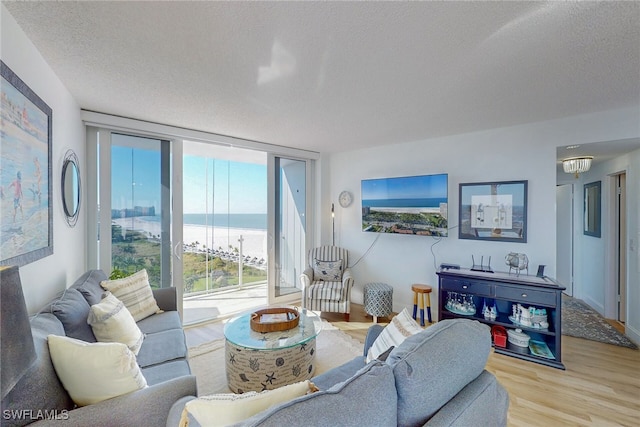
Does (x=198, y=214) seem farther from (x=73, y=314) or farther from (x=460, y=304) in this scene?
(x=460, y=304)

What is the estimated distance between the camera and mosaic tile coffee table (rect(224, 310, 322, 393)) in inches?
82.5

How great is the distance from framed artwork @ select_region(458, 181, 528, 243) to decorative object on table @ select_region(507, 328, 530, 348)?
38.3 inches

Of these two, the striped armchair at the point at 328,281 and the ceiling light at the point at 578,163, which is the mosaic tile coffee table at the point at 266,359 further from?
the ceiling light at the point at 578,163

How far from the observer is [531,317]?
109 inches

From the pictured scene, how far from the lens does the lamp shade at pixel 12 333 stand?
78 centimetres

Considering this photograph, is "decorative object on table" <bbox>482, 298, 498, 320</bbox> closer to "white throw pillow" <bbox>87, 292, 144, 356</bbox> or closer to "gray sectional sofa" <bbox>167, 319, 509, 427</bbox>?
"gray sectional sofa" <bbox>167, 319, 509, 427</bbox>

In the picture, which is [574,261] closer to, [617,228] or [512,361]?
[617,228]

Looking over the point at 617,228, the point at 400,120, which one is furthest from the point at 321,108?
the point at 617,228

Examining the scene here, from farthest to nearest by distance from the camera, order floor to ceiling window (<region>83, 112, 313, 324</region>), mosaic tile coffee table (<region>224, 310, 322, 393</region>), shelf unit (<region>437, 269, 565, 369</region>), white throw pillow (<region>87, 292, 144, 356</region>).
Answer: floor to ceiling window (<region>83, 112, 313, 324</region>)
shelf unit (<region>437, 269, 565, 369</region>)
mosaic tile coffee table (<region>224, 310, 322, 393</region>)
white throw pillow (<region>87, 292, 144, 356</region>)

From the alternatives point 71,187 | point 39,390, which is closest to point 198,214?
point 71,187

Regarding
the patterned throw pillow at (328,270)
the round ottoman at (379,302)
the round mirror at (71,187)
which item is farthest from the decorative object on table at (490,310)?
the round mirror at (71,187)

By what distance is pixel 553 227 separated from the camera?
3.04 metres

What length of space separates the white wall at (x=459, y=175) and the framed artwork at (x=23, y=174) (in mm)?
3532

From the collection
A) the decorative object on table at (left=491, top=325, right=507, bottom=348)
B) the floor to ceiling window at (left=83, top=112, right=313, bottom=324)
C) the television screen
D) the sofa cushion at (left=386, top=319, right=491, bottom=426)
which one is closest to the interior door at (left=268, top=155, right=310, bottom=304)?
the floor to ceiling window at (left=83, top=112, right=313, bottom=324)
